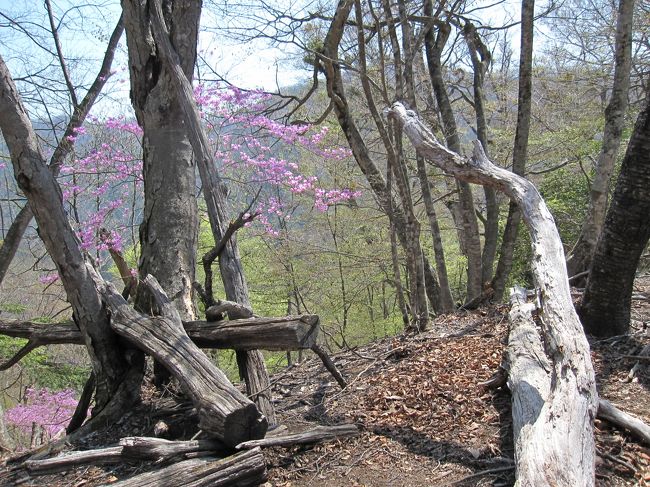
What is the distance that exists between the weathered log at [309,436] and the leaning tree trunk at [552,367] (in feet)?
3.67

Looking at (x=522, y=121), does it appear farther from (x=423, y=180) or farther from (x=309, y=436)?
(x=309, y=436)

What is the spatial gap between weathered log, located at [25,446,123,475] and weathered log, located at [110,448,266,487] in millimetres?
493

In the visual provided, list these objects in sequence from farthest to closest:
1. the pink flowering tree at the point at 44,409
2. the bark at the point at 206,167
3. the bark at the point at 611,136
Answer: the pink flowering tree at the point at 44,409
the bark at the point at 611,136
the bark at the point at 206,167

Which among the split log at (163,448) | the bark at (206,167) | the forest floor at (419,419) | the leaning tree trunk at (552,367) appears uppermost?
the bark at (206,167)

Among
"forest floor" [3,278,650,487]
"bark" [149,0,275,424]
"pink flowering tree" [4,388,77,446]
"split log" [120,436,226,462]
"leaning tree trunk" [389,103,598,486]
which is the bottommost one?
"pink flowering tree" [4,388,77,446]

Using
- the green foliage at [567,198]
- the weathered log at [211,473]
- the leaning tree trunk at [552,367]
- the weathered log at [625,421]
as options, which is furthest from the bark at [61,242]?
the green foliage at [567,198]

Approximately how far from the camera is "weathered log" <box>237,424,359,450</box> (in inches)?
120

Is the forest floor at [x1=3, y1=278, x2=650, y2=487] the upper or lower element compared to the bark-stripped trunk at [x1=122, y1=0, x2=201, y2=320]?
lower

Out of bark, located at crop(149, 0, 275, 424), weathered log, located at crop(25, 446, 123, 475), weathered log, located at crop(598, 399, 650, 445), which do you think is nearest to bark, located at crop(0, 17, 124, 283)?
bark, located at crop(149, 0, 275, 424)

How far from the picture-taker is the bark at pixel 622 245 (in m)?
3.65

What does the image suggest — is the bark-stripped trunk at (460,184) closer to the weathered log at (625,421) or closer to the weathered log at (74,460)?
the weathered log at (625,421)

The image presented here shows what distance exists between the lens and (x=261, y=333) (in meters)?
3.53

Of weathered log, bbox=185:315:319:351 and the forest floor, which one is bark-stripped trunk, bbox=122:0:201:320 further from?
the forest floor

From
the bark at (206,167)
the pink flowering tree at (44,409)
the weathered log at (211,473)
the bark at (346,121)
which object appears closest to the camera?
the weathered log at (211,473)
